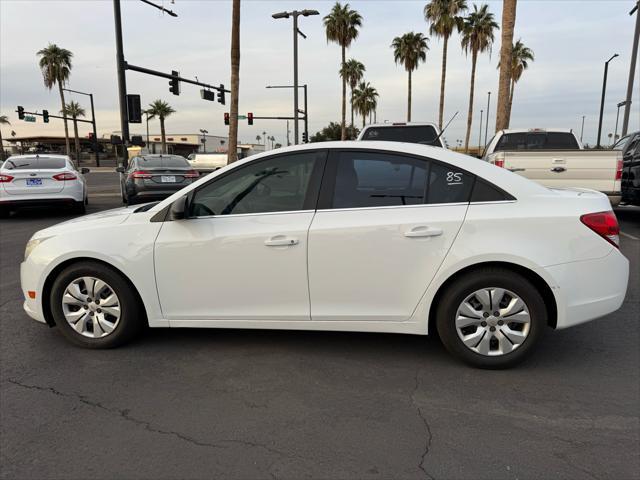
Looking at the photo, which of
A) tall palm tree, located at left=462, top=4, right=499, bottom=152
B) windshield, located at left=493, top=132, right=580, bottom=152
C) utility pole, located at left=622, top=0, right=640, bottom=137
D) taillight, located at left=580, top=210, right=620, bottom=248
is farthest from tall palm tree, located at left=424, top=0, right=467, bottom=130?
taillight, located at left=580, top=210, right=620, bottom=248

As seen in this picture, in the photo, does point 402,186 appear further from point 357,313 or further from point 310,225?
point 357,313

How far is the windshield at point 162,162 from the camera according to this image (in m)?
12.8

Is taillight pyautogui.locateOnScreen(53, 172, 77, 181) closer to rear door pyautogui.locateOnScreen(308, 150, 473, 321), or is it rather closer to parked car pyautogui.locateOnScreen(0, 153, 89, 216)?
parked car pyautogui.locateOnScreen(0, 153, 89, 216)

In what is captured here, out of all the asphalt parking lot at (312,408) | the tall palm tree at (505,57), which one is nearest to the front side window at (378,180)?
the asphalt parking lot at (312,408)

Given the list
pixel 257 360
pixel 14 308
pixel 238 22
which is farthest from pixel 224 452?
pixel 238 22

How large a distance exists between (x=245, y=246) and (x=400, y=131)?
25.6ft

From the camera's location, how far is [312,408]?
9.93 ft

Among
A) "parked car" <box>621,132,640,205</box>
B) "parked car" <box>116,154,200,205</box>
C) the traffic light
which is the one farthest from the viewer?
the traffic light

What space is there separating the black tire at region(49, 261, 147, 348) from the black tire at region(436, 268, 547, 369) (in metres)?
2.33

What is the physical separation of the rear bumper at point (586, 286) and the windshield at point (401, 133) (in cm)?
733

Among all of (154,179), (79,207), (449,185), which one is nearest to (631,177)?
(449,185)

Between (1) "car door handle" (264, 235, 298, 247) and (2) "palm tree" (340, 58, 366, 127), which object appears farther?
(2) "palm tree" (340, 58, 366, 127)

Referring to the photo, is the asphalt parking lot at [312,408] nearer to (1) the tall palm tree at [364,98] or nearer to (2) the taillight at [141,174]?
(2) the taillight at [141,174]

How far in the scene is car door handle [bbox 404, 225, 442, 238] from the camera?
131 inches
